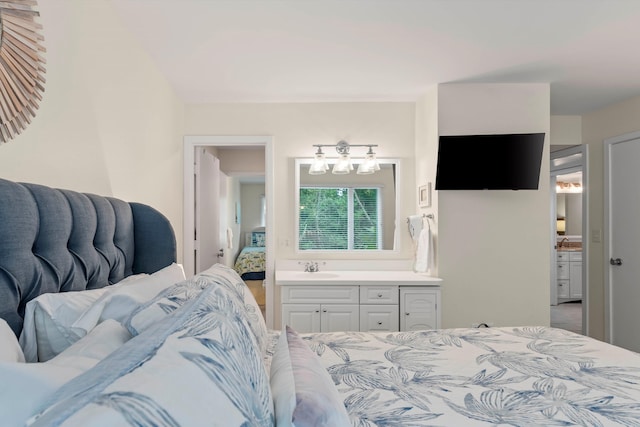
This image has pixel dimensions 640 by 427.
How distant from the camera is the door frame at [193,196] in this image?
149 inches

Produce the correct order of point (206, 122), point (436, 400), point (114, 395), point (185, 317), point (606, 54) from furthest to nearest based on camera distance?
point (206, 122)
point (606, 54)
point (436, 400)
point (185, 317)
point (114, 395)

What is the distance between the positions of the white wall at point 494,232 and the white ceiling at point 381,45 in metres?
0.19

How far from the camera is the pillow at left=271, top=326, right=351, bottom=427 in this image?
0.79 meters

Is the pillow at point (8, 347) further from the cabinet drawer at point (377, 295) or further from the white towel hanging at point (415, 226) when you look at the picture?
the white towel hanging at point (415, 226)

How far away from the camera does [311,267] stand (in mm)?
3811

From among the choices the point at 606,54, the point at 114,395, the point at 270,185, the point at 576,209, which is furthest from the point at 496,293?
the point at 576,209

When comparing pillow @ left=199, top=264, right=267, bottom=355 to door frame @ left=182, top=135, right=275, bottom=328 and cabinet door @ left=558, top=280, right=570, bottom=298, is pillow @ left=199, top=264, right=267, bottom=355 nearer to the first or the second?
door frame @ left=182, top=135, right=275, bottom=328

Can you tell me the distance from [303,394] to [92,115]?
171 centimetres

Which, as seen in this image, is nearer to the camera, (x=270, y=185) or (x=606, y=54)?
(x=606, y=54)

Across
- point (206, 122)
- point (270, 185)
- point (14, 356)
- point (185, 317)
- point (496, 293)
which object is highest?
point (206, 122)

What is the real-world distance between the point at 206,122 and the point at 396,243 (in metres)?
2.16

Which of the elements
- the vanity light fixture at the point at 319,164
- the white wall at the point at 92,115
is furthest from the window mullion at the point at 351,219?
the white wall at the point at 92,115

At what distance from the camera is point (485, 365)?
1.58 meters

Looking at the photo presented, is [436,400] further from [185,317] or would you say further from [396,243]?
[396,243]
